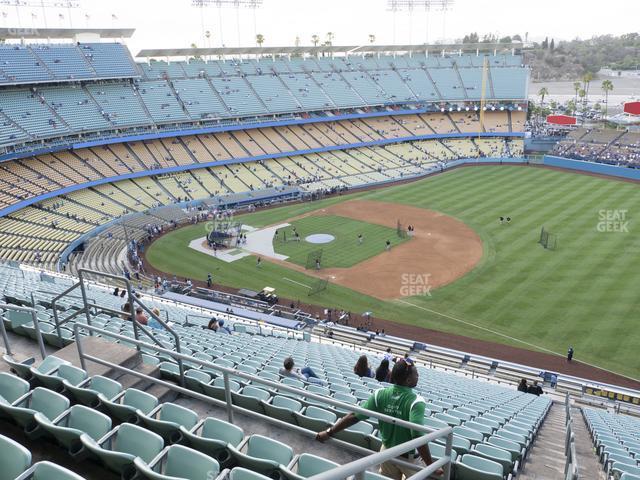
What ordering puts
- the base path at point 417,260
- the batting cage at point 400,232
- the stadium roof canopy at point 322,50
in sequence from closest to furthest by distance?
the base path at point 417,260
the batting cage at point 400,232
the stadium roof canopy at point 322,50

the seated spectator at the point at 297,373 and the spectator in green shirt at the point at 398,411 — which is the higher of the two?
the spectator in green shirt at the point at 398,411

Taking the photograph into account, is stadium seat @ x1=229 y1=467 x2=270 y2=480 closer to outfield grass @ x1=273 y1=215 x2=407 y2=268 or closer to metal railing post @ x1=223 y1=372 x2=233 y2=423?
metal railing post @ x1=223 y1=372 x2=233 y2=423

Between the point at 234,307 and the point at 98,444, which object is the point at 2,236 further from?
the point at 98,444

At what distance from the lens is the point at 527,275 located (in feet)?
111

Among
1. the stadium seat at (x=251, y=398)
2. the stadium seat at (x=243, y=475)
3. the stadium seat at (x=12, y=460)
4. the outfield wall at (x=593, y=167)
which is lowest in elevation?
the outfield wall at (x=593, y=167)

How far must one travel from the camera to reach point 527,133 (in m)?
75.4

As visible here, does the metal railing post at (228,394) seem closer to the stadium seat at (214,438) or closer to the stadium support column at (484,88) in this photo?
the stadium seat at (214,438)

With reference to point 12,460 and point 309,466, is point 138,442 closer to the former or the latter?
point 12,460

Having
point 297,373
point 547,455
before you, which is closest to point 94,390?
point 297,373

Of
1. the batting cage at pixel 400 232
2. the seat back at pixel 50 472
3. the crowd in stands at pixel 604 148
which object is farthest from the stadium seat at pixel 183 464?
the crowd in stands at pixel 604 148

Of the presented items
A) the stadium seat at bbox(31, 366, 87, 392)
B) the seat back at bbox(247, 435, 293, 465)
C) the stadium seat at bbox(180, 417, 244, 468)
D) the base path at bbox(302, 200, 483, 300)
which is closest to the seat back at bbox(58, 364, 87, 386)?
the stadium seat at bbox(31, 366, 87, 392)

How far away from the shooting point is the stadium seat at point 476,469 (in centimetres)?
628

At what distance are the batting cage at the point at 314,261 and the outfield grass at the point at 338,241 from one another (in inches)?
13.4

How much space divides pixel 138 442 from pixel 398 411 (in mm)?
2946
